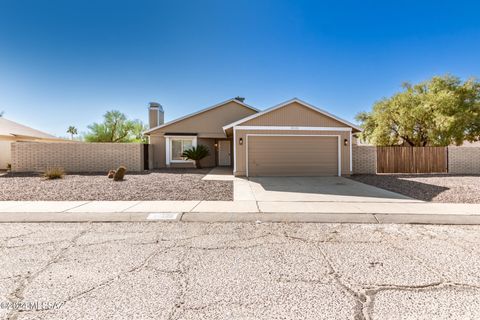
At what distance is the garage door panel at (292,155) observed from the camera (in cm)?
1217

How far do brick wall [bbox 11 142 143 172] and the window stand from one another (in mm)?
3337

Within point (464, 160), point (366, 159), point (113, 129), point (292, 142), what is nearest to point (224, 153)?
point (292, 142)

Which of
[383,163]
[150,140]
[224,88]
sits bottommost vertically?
[383,163]

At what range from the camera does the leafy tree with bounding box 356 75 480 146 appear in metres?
17.7

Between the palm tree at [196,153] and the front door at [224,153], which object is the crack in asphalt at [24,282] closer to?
the palm tree at [196,153]

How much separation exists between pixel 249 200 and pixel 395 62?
1856 centimetres

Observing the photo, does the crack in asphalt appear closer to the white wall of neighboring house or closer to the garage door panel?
the garage door panel

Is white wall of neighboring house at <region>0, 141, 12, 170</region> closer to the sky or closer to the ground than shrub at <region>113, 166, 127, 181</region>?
closer to the sky

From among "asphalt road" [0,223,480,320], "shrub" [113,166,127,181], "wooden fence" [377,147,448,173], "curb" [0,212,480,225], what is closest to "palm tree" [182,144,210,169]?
"shrub" [113,166,127,181]

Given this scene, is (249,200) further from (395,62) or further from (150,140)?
(395,62)

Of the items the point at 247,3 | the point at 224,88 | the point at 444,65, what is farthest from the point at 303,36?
the point at 444,65

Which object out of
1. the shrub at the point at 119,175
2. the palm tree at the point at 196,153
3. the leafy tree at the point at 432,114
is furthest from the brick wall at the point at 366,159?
the shrub at the point at 119,175

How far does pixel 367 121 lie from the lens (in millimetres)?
25391

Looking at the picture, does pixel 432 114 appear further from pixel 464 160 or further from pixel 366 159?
pixel 366 159
